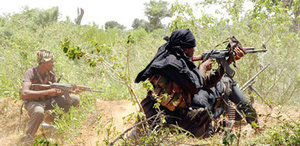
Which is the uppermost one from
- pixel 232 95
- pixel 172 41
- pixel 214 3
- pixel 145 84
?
pixel 214 3

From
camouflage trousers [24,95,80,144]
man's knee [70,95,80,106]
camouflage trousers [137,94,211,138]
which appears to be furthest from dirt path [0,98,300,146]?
camouflage trousers [137,94,211,138]

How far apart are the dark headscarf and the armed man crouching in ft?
7.95

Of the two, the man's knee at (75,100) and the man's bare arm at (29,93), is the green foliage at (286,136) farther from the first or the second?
the man's knee at (75,100)

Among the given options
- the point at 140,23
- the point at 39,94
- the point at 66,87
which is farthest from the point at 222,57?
the point at 140,23

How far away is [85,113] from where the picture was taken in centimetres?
561

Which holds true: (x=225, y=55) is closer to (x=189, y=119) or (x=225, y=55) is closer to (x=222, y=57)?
(x=222, y=57)

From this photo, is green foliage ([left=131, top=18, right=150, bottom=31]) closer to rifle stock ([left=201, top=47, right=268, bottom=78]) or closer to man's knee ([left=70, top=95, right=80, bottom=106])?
man's knee ([left=70, top=95, right=80, bottom=106])

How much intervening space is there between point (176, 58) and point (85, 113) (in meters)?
2.85

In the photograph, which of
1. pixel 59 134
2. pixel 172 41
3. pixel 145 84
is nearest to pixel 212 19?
pixel 172 41

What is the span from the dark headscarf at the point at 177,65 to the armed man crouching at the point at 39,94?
2.42 metres

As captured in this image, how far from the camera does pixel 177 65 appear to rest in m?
3.18

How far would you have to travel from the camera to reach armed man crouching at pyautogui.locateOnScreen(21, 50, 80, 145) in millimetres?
4996

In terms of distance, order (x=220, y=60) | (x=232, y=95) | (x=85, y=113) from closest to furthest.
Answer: (x=220, y=60), (x=232, y=95), (x=85, y=113)

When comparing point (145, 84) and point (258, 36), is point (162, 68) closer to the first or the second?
point (145, 84)
